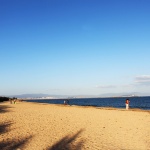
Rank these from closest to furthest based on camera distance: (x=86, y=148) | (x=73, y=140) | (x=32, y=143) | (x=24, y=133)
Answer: (x=86, y=148), (x=32, y=143), (x=73, y=140), (x=24, y=133)

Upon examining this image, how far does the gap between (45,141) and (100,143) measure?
9.10 feet

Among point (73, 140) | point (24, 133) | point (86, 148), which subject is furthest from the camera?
point (24, 133)

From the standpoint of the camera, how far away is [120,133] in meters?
14.9

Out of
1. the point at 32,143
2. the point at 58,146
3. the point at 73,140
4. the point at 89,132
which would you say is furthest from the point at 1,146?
the point at 89,132

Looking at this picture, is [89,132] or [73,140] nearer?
[73,140]

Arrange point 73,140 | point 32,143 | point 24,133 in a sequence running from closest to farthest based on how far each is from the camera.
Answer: point 32,143 < point 73,140 < point 24,133

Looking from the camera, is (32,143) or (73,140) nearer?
(32,143)

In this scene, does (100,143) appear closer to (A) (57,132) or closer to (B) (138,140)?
(B) (138,140)

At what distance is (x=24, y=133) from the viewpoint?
14.5 metres

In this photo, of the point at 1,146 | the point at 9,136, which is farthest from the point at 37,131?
the point at 1,146

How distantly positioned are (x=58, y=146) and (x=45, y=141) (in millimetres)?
1304

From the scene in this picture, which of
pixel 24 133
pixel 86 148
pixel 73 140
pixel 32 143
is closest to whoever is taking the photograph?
pixel 86 148

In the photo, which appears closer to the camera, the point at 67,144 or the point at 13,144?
the point at 13,144

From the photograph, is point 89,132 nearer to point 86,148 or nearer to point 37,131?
point 37,131
